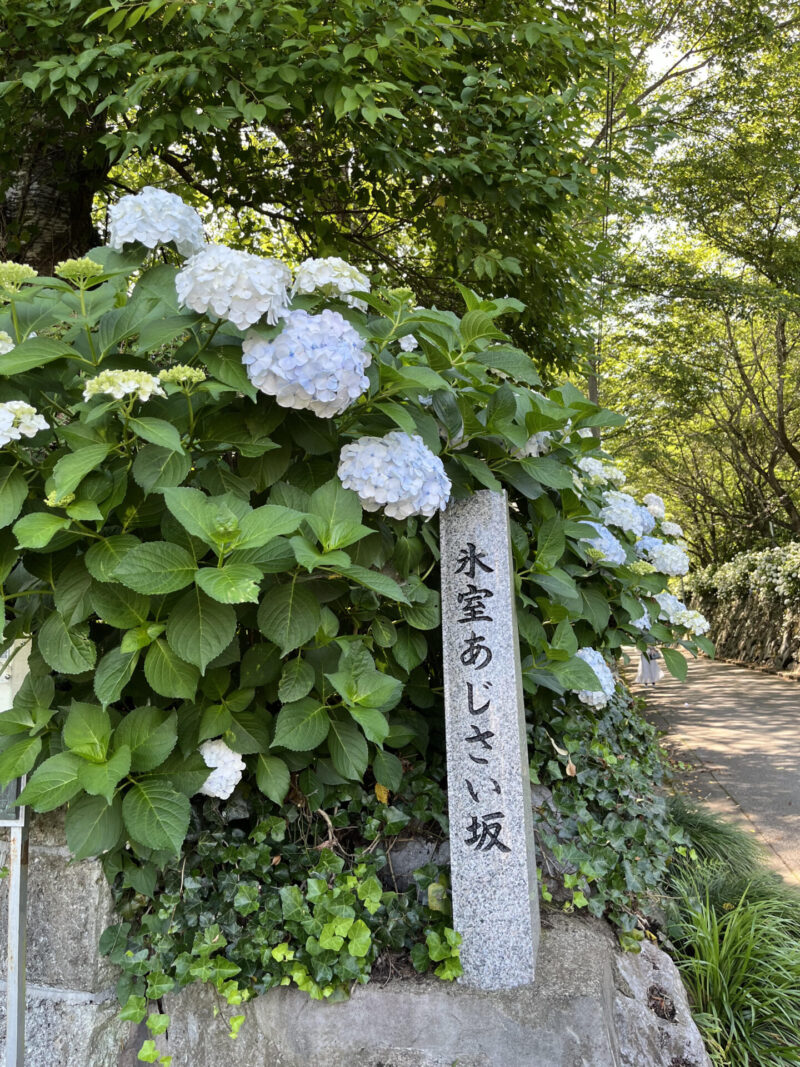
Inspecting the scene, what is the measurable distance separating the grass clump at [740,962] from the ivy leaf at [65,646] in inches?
83.1

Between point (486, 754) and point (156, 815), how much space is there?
2.81 feet

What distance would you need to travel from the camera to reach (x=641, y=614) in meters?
2.79

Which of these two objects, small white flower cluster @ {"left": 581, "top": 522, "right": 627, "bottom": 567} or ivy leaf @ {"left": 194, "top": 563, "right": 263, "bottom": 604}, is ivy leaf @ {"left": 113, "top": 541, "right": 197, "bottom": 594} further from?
small white flower cluster @ {"left": 581, "top": 522, "right": 627, "bottom": 567}

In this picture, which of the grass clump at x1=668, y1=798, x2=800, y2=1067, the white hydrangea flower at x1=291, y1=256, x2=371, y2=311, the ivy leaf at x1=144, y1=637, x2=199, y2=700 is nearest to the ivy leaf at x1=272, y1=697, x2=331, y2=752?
the ivy leaf at x1=144, y1=637, x2=199, y2=700

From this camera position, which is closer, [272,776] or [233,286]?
[233,286]

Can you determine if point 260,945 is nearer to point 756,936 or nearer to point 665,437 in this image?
point 756,936

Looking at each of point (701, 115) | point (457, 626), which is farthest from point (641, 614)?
point (701, 115)

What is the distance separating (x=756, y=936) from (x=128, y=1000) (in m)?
2.01

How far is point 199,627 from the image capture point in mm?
1500

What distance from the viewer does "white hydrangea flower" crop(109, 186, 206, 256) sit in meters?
1.72

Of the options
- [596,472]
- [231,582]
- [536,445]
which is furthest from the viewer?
[596,472]

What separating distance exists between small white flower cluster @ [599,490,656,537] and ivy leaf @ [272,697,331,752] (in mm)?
1744

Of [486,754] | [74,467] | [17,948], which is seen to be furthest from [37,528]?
[486,754]

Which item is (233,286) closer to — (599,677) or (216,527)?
(216,527)
